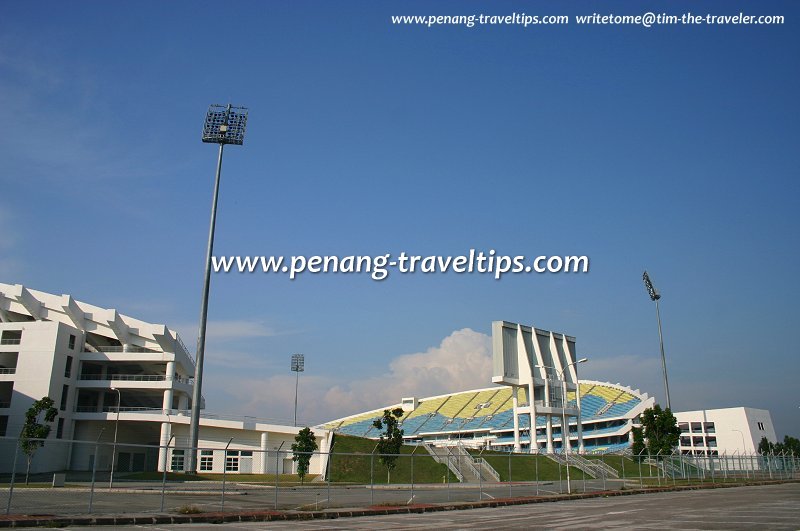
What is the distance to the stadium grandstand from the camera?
12038cm

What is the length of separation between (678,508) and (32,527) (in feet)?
A: 77.3

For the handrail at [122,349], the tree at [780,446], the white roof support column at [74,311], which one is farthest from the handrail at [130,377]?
the tree at [780,446]

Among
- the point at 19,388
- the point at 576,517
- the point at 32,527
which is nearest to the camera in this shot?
the point at 32,527

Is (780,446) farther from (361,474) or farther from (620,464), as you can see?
(361,474)

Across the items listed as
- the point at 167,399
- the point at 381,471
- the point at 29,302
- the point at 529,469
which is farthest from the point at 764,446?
the point at 29,302

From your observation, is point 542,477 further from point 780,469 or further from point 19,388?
point 19,388

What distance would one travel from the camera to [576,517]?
75.2ft

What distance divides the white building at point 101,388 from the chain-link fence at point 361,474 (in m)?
0.36

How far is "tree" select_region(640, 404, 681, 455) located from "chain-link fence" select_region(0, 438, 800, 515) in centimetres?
124

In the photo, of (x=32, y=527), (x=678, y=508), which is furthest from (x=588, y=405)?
(x=32, y=527)

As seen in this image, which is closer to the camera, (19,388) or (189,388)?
(19,388)

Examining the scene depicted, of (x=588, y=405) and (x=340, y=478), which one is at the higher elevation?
(x=588, y=405)

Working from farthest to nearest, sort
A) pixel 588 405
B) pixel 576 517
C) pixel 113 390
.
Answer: pixel 588 405 < pixel 113 390 < pixel 576 517

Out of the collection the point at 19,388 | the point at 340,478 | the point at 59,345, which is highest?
the point at 59,345
